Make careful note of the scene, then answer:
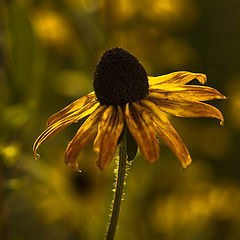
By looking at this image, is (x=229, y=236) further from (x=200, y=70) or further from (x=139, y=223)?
(x=200, y=70)

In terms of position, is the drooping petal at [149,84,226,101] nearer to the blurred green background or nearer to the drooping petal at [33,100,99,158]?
the drooping petal at [33,100,99,158]

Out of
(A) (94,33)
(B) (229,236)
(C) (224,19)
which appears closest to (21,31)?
(A) (94,33)

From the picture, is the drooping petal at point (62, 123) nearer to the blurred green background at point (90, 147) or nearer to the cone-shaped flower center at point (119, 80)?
the cone-shaped flower center at point (119, 80)

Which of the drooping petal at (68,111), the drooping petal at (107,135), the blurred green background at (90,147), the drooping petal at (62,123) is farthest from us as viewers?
the blurred green background at (90,147)

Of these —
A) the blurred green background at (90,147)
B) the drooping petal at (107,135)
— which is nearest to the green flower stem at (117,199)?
the drooping petal at (107,135)

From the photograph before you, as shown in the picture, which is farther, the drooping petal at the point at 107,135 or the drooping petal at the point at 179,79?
the drooping petal at the point at 179,79

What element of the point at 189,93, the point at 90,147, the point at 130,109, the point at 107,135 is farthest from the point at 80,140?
the point at 90,147
